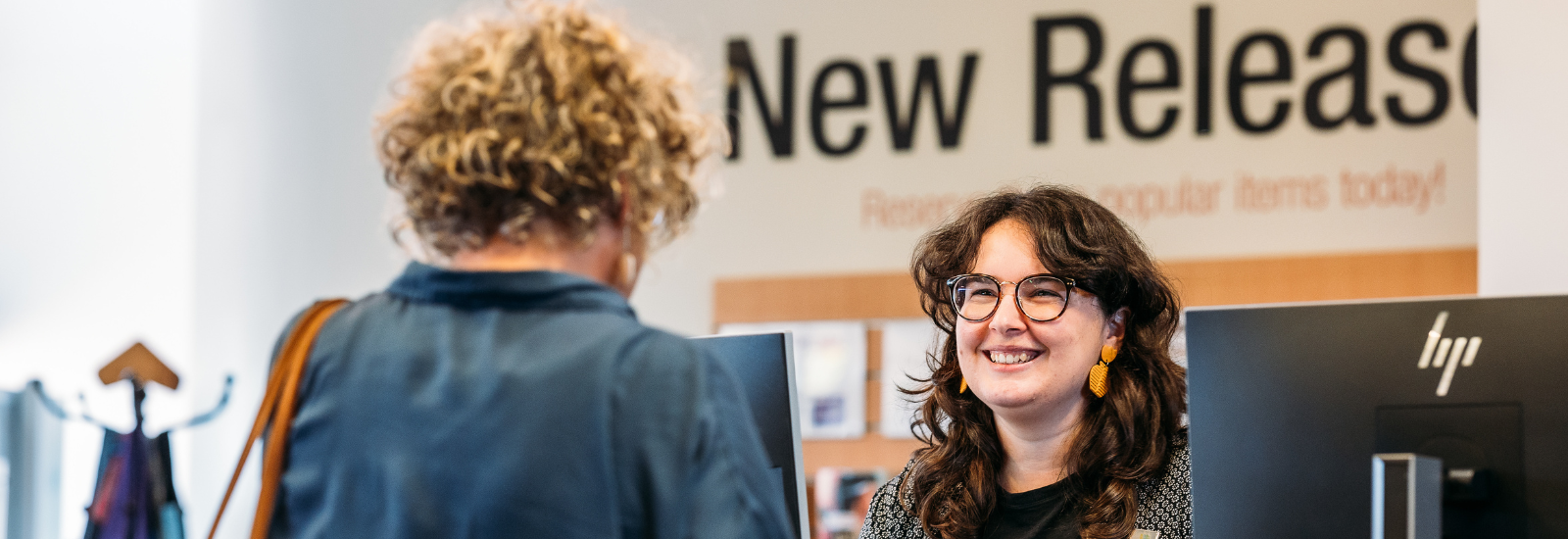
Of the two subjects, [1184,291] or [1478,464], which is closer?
[1478,464]

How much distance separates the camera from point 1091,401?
2.10 m

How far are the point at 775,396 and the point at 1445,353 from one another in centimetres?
81

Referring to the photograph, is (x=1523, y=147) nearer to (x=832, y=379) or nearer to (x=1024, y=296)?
(x=1024, y=296)

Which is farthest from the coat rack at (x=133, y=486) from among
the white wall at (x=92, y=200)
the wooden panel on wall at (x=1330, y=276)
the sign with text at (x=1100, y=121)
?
the wooden panel on wall at (x=1330, y=276)

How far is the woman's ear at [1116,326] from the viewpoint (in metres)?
2.12

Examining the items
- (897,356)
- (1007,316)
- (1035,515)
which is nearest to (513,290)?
(1007,316)

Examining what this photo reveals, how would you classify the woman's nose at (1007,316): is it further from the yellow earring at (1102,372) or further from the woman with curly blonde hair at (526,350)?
the woman with curly blonde hair at (526,350)

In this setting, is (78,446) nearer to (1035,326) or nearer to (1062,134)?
(1062,134)

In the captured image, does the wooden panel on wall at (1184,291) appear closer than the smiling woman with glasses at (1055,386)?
No

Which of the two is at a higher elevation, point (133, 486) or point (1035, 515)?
point (1035, 515)

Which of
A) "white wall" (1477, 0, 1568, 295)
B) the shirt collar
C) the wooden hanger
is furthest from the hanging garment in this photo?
"white wall" (1477, 0, 1568, 295)

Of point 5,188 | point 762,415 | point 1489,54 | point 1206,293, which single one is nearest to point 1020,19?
point 1206,293

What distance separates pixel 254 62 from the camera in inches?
215

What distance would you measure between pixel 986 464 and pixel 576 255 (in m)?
1.13
